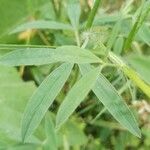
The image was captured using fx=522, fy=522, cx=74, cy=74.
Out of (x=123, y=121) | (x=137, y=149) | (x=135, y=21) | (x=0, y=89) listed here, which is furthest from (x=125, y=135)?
(x=123, y=121)

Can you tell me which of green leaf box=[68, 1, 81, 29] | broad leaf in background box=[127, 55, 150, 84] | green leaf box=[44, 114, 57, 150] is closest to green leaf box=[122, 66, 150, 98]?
broad leaf in background box=[127, 55, 150, 84]

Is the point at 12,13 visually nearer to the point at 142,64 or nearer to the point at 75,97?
the point at 142,64

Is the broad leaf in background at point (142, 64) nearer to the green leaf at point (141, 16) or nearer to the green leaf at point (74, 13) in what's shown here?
the green leaf at point (141, 16)

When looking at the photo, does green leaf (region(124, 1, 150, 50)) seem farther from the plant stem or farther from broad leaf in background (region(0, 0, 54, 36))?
broad leaf in background (region(0, 0, 54, 36))

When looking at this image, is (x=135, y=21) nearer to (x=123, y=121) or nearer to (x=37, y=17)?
(x=123, y=121)

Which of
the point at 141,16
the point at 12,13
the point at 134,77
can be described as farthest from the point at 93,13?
the point at 12,13

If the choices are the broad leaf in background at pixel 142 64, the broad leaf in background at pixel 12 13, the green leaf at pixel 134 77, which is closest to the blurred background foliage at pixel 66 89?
the broad leaf in background at pixel 12 13
